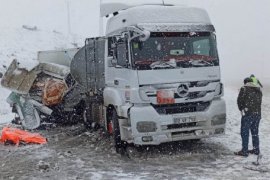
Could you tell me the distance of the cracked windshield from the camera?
381 inches

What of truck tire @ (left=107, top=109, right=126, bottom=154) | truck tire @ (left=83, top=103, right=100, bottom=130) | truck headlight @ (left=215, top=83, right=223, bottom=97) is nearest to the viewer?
truck headlight @ (left=215, top=83, right=223, bottom=97)

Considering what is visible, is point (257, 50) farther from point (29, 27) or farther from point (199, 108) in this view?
point (199, 108)

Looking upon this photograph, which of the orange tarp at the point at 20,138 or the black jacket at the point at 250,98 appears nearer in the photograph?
the black jacket at the point at 250,98

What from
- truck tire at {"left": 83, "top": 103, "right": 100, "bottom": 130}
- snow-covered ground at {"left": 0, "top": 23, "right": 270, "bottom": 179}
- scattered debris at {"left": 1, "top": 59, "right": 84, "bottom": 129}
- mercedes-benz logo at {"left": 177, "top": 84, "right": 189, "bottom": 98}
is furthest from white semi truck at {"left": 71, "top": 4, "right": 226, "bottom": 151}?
scattered debris at {"left": 1, "top": 59, "right": 84, "bottom": 129}

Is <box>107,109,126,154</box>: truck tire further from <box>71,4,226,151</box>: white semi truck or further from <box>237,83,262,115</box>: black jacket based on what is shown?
<box>237,83,262,115</box>: black jacket

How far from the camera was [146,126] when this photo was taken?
955 cm

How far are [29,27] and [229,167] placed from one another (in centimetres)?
→ 3729

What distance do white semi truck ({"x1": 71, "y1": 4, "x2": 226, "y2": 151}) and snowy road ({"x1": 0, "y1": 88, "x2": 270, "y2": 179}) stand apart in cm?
50

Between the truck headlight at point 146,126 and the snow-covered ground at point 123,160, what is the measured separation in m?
0.68

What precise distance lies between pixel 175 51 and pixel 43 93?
21.2ft

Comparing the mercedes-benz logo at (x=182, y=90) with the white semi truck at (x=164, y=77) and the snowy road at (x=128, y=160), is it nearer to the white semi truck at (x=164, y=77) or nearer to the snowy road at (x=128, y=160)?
the white semi truck at (x=164, y=77)

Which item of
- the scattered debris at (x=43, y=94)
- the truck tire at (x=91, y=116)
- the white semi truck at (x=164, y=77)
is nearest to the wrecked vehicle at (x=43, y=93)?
the scattered debris at (x=43, y=94)

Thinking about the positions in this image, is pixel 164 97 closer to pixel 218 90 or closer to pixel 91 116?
pixel 218 90

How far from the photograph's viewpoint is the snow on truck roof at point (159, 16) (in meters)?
9.96
